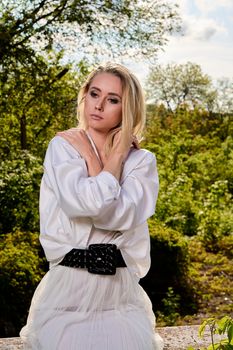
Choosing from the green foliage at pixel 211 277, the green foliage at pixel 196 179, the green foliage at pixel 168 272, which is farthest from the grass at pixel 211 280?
the green foliage at pixel 196 179

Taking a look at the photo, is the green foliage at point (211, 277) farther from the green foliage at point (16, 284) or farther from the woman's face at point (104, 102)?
the woman's face at point (104, 102)

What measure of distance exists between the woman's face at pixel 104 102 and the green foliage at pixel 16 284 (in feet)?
9.65

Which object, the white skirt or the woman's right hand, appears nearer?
the white skirt

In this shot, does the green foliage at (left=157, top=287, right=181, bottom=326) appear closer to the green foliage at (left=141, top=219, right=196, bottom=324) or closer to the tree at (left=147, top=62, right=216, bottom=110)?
the green foliage at (left=141, top=219, right=196, bottom=324)

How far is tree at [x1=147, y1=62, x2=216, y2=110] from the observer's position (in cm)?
2300

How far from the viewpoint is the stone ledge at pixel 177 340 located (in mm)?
3564

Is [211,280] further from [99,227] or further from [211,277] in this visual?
[99,227]

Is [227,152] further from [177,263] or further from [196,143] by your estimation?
[177,263]

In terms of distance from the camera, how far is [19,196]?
769 cm

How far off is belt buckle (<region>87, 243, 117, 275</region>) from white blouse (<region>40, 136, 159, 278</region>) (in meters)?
0.03

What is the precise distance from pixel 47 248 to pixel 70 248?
0.29 ft

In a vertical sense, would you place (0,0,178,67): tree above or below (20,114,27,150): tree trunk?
above

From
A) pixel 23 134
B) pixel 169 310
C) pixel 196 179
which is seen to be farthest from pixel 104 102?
pixel 196 179

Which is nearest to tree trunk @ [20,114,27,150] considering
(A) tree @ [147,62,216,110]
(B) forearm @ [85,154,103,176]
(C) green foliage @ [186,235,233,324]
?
(C) green foliage @ [186,235,233,324]
